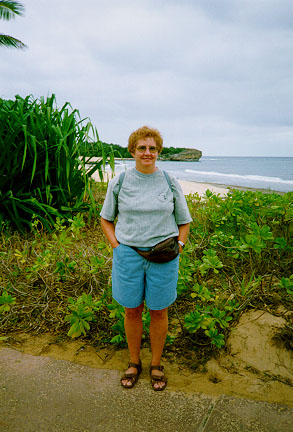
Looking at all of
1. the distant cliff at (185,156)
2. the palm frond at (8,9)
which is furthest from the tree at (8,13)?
the distant cliff at (185,156)

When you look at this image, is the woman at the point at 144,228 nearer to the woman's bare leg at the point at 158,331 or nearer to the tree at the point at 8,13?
the woman's bare leg at the point at 158,331

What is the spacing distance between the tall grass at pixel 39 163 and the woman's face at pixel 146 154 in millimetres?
2052

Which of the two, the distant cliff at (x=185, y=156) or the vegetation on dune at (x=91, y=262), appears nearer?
the vegetation on dune at (x=91, y=262)

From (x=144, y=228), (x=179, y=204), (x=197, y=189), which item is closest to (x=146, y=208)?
(x=144, y=228)

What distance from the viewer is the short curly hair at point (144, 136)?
1913 millimetres

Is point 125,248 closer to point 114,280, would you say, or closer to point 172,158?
point 114,280

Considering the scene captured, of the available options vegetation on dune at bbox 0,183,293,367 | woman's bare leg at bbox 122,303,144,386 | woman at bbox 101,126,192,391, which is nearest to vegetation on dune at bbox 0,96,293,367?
vegetation on dune at bbox 0,183,293,367

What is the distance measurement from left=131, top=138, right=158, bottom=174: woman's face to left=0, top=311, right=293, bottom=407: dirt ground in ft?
4.55

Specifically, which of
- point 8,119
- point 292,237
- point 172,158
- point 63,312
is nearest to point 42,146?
point 8,119

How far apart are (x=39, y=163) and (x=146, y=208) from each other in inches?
110

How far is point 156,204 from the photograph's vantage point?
1839 mm

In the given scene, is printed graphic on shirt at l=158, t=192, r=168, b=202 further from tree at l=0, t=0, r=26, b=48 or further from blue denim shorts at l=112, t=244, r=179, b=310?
tree at l=0, t=0, r=26, b=48

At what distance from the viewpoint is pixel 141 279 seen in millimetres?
1908

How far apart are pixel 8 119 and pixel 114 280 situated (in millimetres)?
3070
